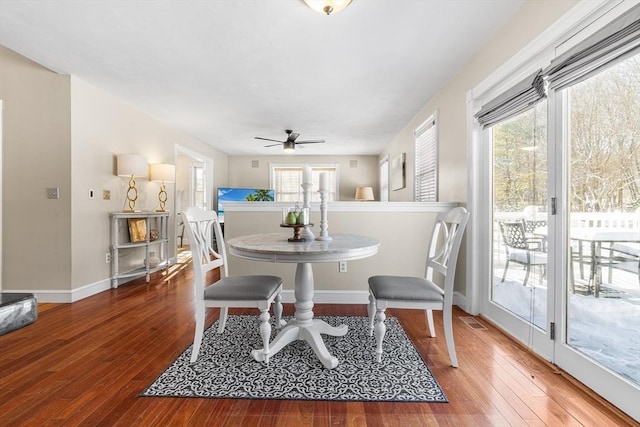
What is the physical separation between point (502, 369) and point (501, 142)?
1.69 meters

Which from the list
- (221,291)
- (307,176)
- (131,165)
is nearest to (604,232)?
(307,176)

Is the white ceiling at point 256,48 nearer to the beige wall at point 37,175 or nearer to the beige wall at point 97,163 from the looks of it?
the beige wall at point 97,163

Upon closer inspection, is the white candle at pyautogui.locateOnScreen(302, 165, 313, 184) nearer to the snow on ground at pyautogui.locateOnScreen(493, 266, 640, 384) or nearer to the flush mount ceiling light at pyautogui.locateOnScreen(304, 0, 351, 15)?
the flush mount ceiling light at pyautogui.locateOnScreen(304, 0, 351, 15)

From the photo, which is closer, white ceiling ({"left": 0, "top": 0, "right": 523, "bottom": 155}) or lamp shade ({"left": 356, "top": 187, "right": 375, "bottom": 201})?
white ceiling ({"left": 0, "top": 0, "right": 523, "bottom": 155})

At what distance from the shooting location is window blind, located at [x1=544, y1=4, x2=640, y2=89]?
135 centimetres

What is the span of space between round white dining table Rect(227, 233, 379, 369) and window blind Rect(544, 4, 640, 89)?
4.52 feet

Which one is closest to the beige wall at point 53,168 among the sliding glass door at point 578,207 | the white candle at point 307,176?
the sliding glass door at point 578,207

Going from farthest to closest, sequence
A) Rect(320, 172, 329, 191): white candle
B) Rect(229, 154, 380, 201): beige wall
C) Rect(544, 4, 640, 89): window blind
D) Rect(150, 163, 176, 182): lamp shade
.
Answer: Rect(229, 154, 380, 201): beige wall
Rect(150, 163, 176, 182): lamp shade
Rect(320, 172, 329, 191): white candle
Rect(544, 4, 640, 89): window blind

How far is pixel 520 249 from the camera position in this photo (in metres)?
2.33

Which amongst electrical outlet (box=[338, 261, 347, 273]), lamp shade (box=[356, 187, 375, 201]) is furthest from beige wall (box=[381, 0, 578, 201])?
lamp shade (box=[356, 187, 375, 201])

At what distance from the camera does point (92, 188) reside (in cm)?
354

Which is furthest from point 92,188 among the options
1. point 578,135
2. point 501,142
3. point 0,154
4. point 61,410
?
point 578,135

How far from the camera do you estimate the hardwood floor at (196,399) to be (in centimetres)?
146

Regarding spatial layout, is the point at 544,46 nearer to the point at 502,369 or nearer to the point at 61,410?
the point at 502,369
